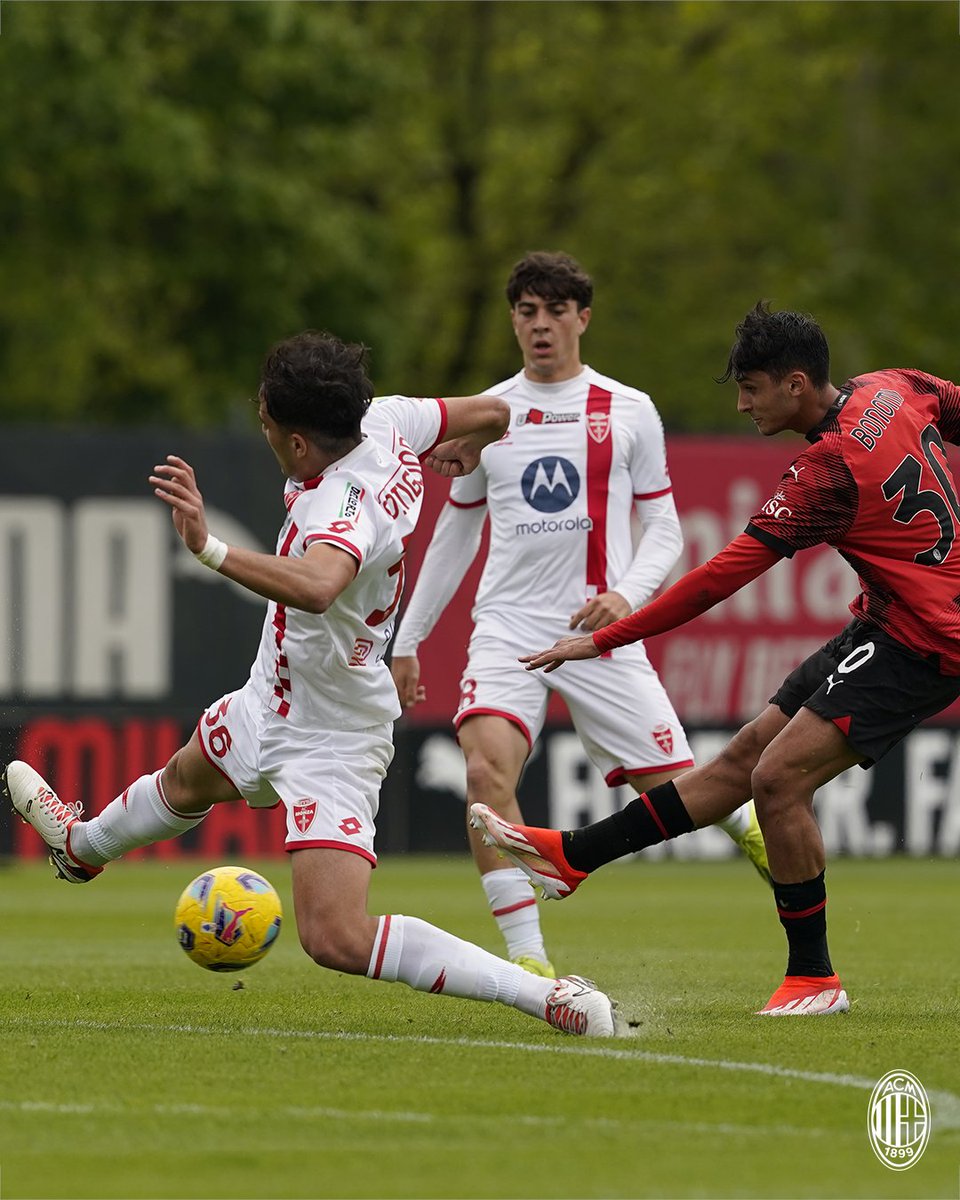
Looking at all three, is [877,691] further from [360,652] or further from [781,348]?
[360,652]

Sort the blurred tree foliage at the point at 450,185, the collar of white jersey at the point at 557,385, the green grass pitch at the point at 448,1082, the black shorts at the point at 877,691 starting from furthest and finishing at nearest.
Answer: the blurred tree foliage at the point at 450,185, the collar of white jersey at the point at 557,385, the black shorts at the point at 877,691, the green grass pitch at the point at 448,1082

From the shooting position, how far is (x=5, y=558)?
16484mm

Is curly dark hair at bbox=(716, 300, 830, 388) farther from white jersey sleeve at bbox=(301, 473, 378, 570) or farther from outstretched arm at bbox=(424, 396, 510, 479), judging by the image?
white jersey sleeve at bbox=(301, 473, 378, 570)

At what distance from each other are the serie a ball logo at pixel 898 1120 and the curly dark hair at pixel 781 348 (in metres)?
2.39

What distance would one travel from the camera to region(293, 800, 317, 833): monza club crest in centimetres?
678

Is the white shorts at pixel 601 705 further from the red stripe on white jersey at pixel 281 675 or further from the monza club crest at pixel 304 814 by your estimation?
the monza club crest at pixel 304 814

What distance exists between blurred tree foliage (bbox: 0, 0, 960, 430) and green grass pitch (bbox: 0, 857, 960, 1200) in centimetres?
1726

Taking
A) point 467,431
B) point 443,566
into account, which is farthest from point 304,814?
point 443,566

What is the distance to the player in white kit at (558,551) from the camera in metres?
8.77

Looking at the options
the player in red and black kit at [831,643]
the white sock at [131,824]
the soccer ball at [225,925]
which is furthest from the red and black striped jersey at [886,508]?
the white sock at [131,824]

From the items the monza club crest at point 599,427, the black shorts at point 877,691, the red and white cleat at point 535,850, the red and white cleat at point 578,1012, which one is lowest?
the red and white cleat at point 578,1012

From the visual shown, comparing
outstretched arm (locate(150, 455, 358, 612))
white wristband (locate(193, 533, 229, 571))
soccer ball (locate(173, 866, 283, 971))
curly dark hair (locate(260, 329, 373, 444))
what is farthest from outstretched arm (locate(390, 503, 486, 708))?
white wristband (locate(193, 533, 229, 571))

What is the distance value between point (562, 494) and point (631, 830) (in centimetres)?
194

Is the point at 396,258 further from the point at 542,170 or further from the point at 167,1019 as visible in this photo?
the point at 167,1019
